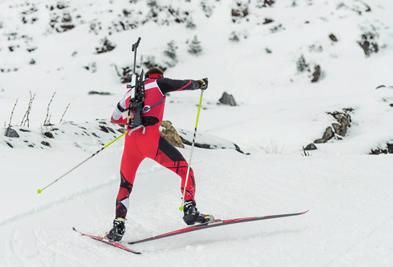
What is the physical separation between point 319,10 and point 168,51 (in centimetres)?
788

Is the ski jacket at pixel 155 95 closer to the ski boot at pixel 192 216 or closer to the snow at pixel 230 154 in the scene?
the ski boot at pixel 192 216

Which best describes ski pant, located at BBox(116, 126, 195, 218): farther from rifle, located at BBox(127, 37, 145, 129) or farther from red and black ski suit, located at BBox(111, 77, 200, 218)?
rifle, located at BBox(127, 37, 145, 129)

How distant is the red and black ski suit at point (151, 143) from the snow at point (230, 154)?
516 mm

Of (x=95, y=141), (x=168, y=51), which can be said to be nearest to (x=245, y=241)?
(x=95, y=141)

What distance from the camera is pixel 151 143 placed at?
4699mm

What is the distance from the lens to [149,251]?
173 inches

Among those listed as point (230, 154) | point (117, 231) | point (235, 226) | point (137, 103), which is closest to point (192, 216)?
point (235, 226)

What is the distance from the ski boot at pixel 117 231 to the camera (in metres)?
4.48

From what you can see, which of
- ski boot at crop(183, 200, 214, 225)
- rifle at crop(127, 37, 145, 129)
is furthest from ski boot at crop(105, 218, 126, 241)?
rifle at crop(127, 37, 145, 129)

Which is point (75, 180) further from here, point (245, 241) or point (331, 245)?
point (331, 245)

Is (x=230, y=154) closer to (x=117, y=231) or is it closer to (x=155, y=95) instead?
(x=155, y=95)

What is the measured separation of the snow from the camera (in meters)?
4.34

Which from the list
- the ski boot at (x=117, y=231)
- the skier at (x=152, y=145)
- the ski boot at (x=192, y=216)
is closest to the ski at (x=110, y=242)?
the ski boot at (x=117, y=231)

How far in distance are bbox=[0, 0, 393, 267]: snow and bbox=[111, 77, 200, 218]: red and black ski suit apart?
1.69 ft
